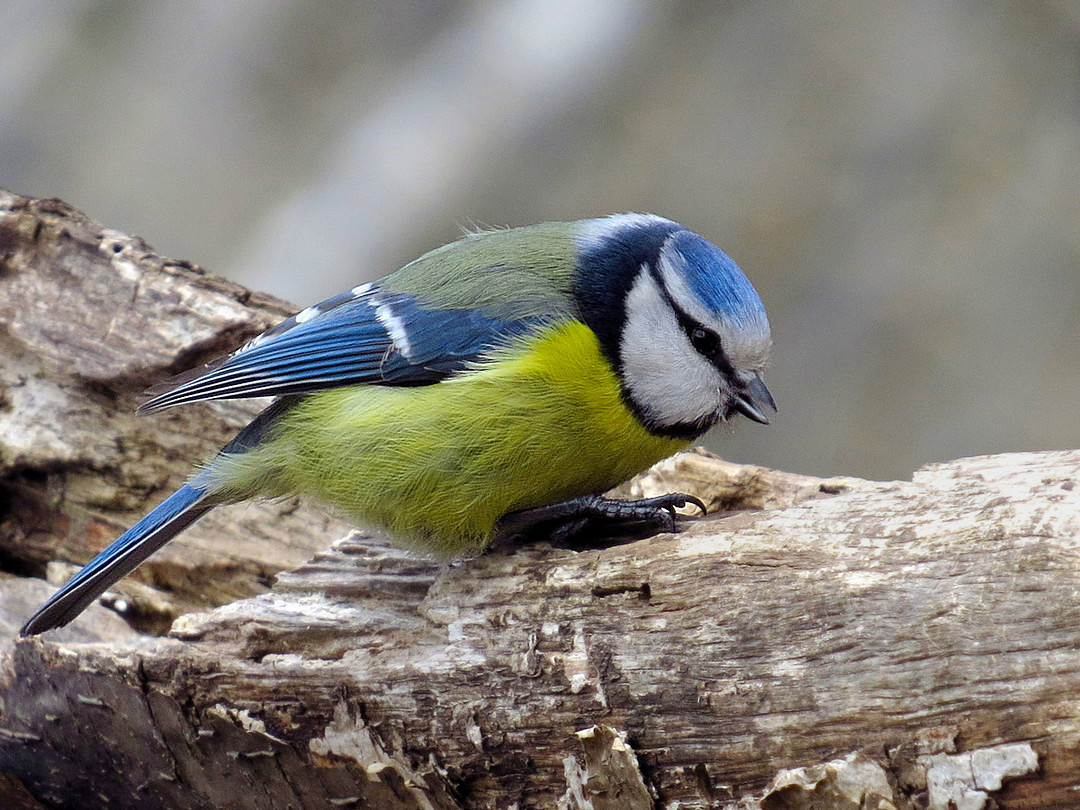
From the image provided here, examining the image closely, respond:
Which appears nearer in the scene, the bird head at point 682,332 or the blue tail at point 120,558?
the bird head at point 682,332

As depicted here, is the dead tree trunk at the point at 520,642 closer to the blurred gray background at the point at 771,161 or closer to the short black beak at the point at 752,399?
the short black beak at the point at 752,399

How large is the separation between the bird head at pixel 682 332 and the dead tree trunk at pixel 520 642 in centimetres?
25

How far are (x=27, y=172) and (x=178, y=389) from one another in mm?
3692

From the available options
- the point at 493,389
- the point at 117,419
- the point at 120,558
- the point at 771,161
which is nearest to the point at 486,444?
the point at 493,389

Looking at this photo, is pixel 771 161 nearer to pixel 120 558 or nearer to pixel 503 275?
pixel 503 275

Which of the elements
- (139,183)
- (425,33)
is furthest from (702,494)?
(139,183)

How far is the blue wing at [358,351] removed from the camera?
2107mm

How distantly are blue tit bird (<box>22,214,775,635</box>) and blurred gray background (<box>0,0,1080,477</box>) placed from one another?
2.09 meters

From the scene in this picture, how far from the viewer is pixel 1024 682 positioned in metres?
1.37

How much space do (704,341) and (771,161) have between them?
2.37 m

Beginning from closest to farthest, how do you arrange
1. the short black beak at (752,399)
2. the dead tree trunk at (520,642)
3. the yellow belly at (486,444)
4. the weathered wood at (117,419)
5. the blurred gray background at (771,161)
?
the dead tree trunk at (520,642)
the yellow belly at (486,444)
the short black beak at (752,399)
the weathered wood at (117,419)
the blurred gray background at (771,161)

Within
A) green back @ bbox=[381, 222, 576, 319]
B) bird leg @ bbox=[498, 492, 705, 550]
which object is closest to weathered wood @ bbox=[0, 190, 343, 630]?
green back @ bbox=[381, 222, 576, 319]

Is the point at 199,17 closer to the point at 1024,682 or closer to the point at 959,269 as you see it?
the point at 959,269

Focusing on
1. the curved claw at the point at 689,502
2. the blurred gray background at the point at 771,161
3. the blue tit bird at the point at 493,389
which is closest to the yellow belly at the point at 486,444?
the blue tit bird at the point at 493,389
